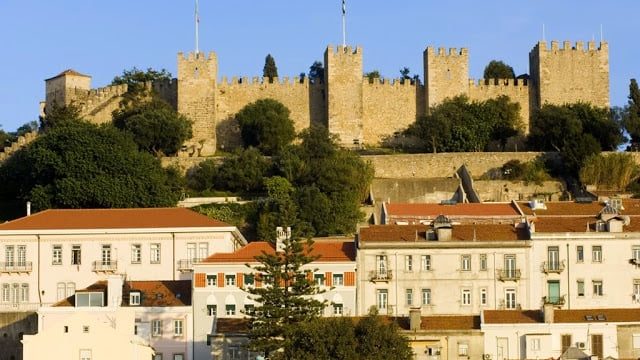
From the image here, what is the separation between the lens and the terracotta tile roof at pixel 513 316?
57.8m

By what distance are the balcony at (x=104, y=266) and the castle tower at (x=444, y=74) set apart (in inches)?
1404

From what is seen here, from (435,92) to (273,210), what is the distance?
22.0 metres

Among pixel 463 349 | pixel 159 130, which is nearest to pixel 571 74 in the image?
pixel 159 130

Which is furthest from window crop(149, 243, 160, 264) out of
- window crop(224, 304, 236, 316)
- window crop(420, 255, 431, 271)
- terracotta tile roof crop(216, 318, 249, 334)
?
window crop(420, 255, 431, 271)

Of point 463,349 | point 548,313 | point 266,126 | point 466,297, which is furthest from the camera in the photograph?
point 266,126

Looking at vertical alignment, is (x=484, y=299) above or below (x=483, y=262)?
below

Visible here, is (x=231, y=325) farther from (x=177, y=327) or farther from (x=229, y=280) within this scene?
(x=229, y=280)

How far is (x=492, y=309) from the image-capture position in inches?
2382

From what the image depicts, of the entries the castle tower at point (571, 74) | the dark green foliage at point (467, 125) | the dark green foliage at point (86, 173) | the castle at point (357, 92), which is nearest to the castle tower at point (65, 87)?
the castle at point (357, 92)

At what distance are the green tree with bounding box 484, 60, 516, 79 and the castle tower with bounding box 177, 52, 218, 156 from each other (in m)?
A: 21.9

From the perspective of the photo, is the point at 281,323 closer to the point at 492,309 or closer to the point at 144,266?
the point at 492,309

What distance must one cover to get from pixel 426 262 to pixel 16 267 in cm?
1702

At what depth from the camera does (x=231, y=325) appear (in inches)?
2359

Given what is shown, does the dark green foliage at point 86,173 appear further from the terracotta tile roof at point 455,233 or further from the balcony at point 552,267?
the balcony at point 552,267
